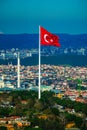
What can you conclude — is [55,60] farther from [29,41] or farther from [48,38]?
[48,38]

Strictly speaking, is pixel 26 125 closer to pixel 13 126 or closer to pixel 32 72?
pixel 13 126

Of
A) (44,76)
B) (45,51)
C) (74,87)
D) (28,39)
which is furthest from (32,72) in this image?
(28,39)

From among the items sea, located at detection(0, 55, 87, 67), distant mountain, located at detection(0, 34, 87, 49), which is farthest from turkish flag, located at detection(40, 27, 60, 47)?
distant mountain, located at detection(0, 34, 87, 49)

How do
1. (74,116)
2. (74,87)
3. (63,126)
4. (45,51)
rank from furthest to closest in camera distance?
(45,51), (74,87), (74,116), (63,126)

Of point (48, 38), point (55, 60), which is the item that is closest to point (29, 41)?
point (55, 60)

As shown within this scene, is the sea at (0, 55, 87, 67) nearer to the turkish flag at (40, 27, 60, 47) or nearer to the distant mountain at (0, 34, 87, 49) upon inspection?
the distant mountain at (0, 34, 87, 49)

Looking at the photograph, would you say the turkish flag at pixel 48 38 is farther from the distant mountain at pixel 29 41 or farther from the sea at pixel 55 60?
the distant mountain at pixel 29 41

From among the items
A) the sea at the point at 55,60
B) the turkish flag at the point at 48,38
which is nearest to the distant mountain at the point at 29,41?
the sea at the point at 55,60
